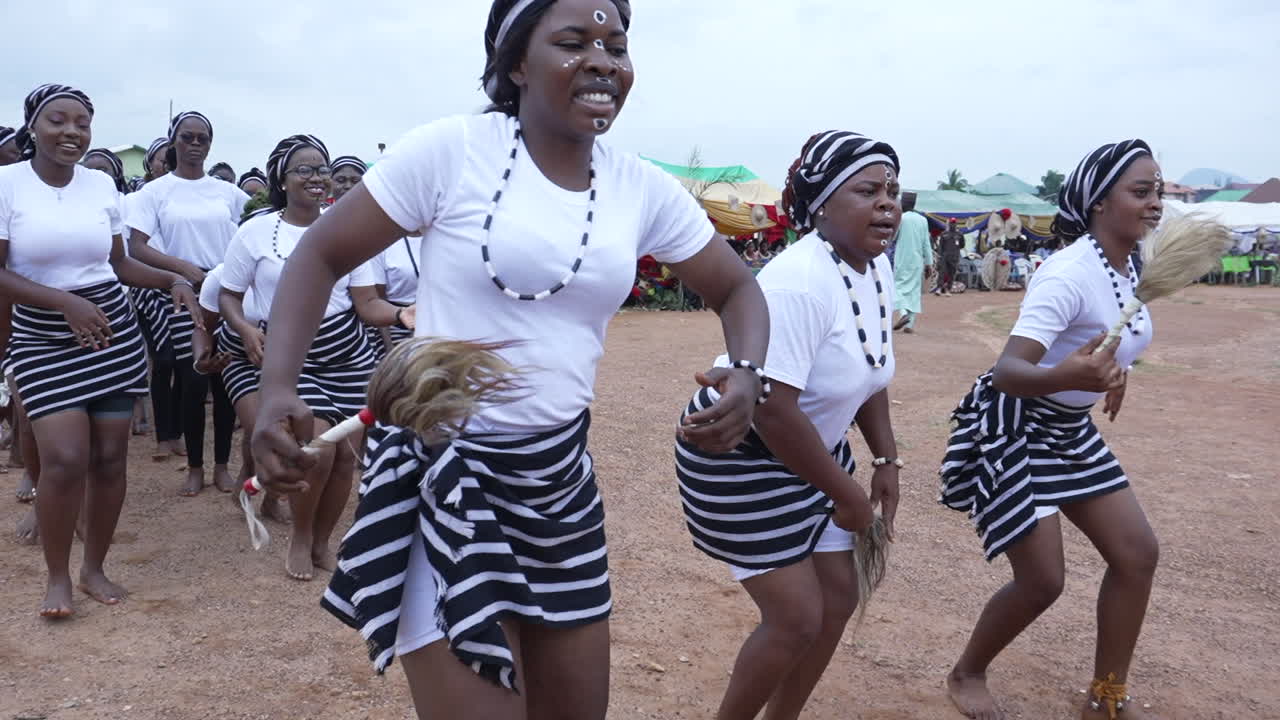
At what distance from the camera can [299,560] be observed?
5.23 metres

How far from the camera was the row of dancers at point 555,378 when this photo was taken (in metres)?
2.19

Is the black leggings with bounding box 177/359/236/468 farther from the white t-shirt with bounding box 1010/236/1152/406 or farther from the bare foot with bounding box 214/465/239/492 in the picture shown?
the white t-shirt with bounding box 1010/236/1152/406

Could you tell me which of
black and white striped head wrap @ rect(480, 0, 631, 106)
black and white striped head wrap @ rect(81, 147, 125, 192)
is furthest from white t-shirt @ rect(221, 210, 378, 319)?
black and white striped head wrap @ rect(81, 147, 125, 192)

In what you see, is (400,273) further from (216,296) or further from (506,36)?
(506,36)

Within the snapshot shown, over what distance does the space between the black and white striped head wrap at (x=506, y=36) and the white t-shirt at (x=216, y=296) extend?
313cm

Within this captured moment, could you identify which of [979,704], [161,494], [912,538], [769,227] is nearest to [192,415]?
[161,494]

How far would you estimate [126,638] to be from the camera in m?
4.46

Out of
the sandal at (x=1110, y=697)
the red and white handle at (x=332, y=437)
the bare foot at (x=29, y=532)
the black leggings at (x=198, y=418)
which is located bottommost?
the bare foot at (x=29, y=532)

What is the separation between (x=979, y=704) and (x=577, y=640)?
2.20 metres

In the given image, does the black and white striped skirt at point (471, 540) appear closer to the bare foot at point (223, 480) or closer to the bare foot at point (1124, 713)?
the bare foot at point (1124, 713)

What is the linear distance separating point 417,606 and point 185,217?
18.1 feet

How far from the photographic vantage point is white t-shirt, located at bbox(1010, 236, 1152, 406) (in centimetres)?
365

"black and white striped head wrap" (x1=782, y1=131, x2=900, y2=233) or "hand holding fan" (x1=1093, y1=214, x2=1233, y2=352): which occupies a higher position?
"black and white striped head wrap" (x1=782, y1=131, x2=900, y2=233)

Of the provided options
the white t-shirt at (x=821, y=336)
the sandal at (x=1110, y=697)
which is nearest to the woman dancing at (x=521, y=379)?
the white t-shirt at (x=821, y=336)
